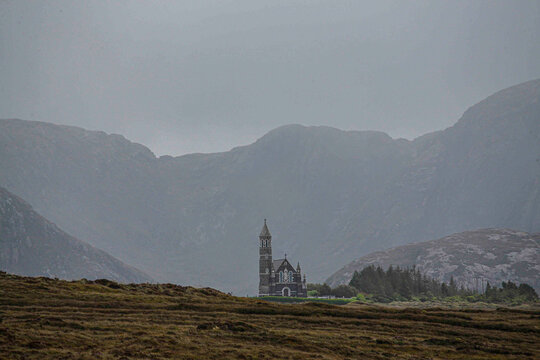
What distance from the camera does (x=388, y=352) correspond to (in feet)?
152

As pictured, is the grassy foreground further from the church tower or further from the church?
the church tower

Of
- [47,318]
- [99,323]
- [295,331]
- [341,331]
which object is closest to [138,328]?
[99,323]

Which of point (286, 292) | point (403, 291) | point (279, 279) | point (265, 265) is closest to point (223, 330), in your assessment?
point (286, 292)

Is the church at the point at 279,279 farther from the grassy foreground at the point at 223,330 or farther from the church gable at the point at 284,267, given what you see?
the grassy foreground at the point at 223,330

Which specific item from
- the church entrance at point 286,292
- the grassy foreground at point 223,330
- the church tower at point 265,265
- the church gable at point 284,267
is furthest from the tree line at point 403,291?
the grassy foreground at point 223,330

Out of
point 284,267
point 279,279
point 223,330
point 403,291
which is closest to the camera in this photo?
point 223,330

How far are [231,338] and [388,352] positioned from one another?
12.4 meters

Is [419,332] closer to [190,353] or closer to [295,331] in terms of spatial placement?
[295,331]

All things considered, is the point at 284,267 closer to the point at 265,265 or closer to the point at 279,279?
the point at 279,279

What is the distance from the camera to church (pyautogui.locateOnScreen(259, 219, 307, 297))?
160750 mm

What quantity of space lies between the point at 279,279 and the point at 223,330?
113098mm

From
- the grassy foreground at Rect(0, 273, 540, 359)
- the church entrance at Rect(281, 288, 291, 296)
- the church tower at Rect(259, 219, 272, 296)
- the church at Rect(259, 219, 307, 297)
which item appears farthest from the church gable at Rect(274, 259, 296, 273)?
the grassy foreground at Rect(0, 273, 540, 359)

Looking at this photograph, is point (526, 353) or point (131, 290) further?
point (131, 290)

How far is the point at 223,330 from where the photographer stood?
5062 cm
